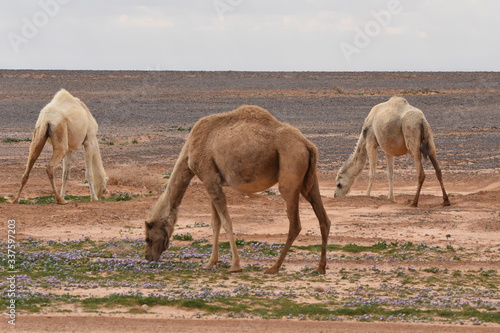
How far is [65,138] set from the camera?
706 inches

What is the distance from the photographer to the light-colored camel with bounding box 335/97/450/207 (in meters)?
18.6

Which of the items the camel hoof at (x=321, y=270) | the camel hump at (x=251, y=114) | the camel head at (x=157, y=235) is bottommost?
the camel hoof at (x=321, y=270)

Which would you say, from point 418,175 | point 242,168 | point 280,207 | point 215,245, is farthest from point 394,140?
point 242,168

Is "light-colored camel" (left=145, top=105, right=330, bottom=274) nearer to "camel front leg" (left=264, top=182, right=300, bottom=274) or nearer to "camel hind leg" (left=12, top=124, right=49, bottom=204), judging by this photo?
"camel front leg" (left=264, top=182, right=300, bottom=274)

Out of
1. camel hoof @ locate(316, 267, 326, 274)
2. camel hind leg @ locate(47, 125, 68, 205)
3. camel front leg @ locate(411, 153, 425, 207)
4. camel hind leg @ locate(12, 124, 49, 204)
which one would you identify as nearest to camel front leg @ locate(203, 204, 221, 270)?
camel hoof @ locate(316, 267, 326, 274)

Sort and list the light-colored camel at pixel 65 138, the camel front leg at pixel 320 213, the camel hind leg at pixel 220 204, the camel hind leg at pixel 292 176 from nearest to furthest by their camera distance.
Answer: the camel hind leg at pixel 292 176 < the camel front leg at pixel 320 213 < the camel hind leg at pixel 220 204 < the light-colored camel at pixel 65 138

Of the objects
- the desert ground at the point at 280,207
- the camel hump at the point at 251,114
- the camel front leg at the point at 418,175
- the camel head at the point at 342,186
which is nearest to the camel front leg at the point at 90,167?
the desert ground at the point at 280,207

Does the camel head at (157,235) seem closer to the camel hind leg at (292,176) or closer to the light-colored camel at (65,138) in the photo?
the camel hind leg at (292,176)

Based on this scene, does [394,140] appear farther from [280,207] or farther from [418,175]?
[280,207]

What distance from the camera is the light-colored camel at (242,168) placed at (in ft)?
37.0

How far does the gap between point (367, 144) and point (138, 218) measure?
6759 mm

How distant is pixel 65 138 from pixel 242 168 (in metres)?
7.63

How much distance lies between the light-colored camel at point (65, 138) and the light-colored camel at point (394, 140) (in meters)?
6.10

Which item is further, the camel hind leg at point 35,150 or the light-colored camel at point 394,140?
the light-colored camel at point 394,140
